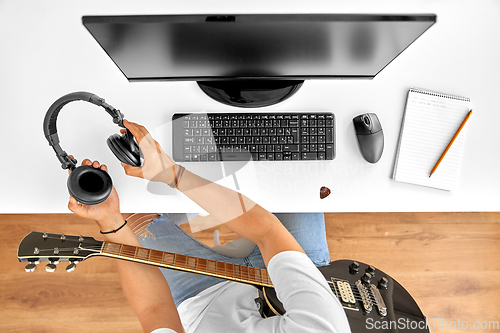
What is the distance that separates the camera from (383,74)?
844 millimetres

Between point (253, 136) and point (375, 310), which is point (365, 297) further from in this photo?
point (253, 136)

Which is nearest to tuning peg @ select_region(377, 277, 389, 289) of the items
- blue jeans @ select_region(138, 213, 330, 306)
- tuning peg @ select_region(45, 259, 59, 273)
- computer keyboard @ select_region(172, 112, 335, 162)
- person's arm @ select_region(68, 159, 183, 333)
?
Answer: blue jeans @ select_region(138, 213, 330, 306)

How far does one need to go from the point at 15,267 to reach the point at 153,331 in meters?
0.93

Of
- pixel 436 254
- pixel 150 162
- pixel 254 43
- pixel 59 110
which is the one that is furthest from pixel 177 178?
pixel 436 254

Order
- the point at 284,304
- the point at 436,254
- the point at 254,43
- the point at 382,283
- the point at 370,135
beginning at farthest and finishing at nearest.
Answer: the point at 436,254 < the point at 382,283 < the point at 370,135 < the point at 284,304 < the point at 254,43

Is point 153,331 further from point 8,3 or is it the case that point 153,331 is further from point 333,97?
point 8,3

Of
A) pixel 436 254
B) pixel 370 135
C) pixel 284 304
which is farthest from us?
pixel 436 254

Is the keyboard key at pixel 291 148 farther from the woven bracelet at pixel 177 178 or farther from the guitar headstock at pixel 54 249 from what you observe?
the guitar headstock at pixel 54 249

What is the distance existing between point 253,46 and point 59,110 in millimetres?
424

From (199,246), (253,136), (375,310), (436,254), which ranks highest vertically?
(253,136)

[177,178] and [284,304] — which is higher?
[177,178]

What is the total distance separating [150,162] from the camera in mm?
801

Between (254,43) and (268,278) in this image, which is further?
(268,278)

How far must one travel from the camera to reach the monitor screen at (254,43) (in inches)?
19.2
